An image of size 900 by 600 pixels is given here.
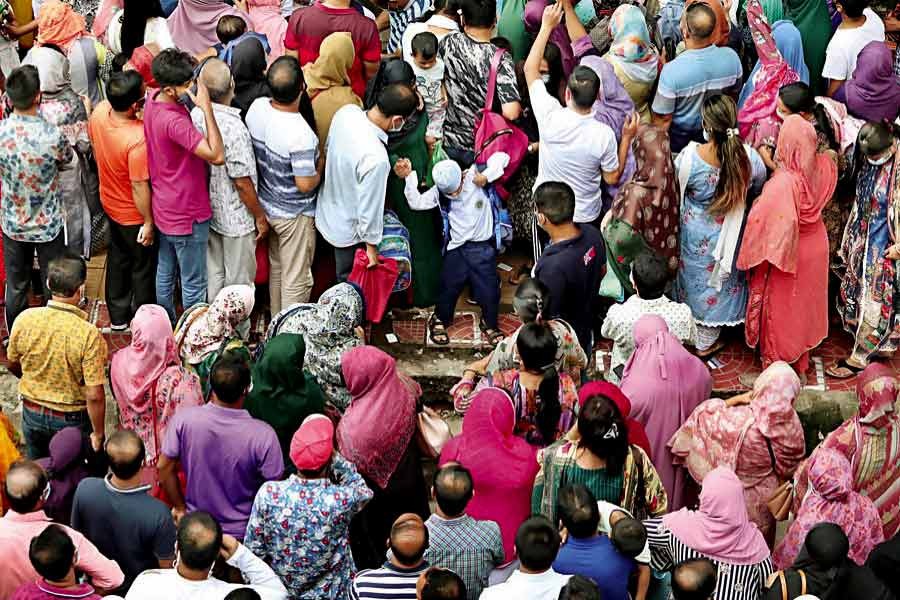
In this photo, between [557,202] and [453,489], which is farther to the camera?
[557,202]

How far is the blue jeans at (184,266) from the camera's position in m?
8.58

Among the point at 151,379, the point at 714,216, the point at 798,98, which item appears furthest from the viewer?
the point at 714,216

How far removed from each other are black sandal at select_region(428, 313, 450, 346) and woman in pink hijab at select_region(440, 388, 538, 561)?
2.00 meters

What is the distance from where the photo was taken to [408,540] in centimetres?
610

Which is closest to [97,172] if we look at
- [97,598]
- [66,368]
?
[66,368]

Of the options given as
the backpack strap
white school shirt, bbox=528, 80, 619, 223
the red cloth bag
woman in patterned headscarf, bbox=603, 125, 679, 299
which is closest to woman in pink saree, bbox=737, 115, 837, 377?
woman in patterned headscarf, bbox=603, 125, 679, 299

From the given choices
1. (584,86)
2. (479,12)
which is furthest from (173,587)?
(479,12)

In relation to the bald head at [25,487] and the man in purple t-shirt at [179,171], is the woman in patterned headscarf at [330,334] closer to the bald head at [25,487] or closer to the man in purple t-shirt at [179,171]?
the man in purple t-shirt at [179,171]

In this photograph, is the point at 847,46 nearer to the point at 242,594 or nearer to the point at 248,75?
the point at 248,75

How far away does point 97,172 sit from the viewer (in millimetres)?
9180

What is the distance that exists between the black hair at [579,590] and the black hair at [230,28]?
179 inches

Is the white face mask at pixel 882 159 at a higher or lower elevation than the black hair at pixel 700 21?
lower

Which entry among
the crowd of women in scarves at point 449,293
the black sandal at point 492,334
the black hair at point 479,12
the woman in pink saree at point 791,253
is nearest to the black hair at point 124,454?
the crowd of women in scarves at point 449,293

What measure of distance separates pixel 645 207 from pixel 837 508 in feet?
7.57
